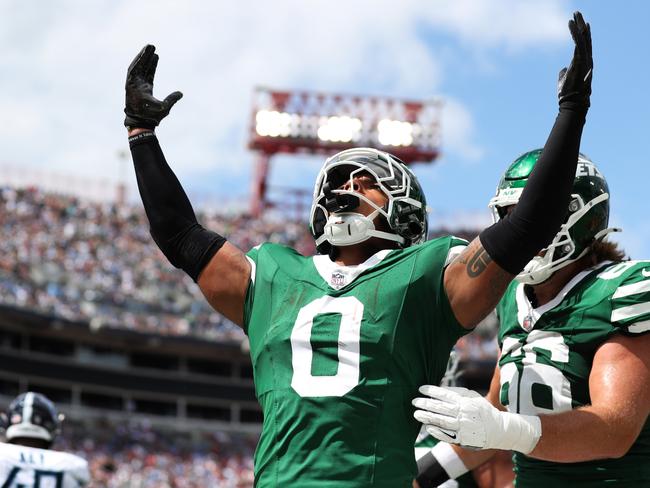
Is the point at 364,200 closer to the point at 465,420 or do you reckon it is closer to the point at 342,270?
the point at 342,270

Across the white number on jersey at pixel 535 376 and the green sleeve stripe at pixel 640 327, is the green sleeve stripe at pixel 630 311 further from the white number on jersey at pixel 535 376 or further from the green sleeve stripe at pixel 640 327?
the white number on jersey at pixel 535 376

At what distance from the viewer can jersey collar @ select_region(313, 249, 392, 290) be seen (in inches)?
117

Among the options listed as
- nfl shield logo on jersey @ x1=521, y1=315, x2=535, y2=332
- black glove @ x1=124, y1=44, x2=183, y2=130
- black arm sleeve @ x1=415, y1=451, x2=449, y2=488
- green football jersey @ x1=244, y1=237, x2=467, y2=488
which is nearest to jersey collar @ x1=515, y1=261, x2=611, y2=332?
nfl shield logo on jersey @ x1=521, y1=315, x2=535, y2=332

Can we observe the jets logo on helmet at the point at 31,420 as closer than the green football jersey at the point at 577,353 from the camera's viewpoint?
No

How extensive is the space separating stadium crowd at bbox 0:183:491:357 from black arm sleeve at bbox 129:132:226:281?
91.4 ft

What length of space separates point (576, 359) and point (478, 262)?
2.50 feet

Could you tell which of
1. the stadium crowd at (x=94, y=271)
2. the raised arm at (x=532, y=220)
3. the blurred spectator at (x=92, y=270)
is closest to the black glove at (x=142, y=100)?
the raised arm at (x=532, y=220)

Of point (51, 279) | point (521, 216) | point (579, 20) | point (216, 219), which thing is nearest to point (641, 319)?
point (521, 216)

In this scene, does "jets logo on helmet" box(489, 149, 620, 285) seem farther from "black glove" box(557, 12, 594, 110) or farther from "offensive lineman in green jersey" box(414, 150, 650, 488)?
"black glove" box(557, 12, 594, 110)

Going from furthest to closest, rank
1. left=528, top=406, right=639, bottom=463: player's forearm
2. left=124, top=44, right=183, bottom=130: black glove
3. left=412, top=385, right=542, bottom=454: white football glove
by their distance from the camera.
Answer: left=124, top=44, right=183, bottom=130: black glove < left=528, top=406, right=639, bottom=463: player's forearm < left=412, top=385, right=542, bottom=454: white football glove

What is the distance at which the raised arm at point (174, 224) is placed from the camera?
3119 millimetres

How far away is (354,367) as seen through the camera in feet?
9.23

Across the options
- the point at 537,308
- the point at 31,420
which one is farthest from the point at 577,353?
the point at 31,420

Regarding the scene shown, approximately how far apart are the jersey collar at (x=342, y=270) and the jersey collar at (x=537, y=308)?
71cm
